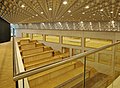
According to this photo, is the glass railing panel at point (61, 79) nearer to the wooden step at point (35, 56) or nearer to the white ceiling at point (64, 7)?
the white ceiling at point (64, 7)

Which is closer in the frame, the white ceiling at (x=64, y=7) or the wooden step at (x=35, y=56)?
the white ceiling at (x=64, y=7)

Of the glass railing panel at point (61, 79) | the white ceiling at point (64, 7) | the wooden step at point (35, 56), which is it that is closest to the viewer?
the glass railing panel at point (61, 79)

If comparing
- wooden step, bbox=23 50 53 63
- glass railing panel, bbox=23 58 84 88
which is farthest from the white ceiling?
wooden step, bbox=23 50 53 63

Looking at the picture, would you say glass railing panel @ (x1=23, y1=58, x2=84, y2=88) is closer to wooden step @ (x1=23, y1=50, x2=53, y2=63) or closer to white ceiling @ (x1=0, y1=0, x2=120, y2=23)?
white ceiling @ (x1=0, y1=0, x2=120, y2=23)

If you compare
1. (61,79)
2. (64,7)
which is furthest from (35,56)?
(61,79)

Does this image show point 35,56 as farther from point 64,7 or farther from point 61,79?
point 61,79

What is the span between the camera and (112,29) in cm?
668

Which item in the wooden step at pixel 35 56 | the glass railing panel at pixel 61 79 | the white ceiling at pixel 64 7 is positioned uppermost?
the white ceiling at pixel 64 7

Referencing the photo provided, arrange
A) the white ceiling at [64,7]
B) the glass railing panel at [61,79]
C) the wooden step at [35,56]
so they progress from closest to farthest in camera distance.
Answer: the glass railing panel at [61,79] → the white ceiling at [64,7] → the wooden step at [35,56]

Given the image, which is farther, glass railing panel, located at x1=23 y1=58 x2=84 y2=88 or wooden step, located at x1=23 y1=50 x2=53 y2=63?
wooden step, located at x1=23 y1=50 x2=53 y2=63

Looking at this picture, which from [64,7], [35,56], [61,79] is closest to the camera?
[61,79]

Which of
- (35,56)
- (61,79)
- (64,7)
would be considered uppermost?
(64,7)

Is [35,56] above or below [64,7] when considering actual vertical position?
below

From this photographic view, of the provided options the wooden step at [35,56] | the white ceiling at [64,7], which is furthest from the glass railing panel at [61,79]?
the wooden step at [35,56]
